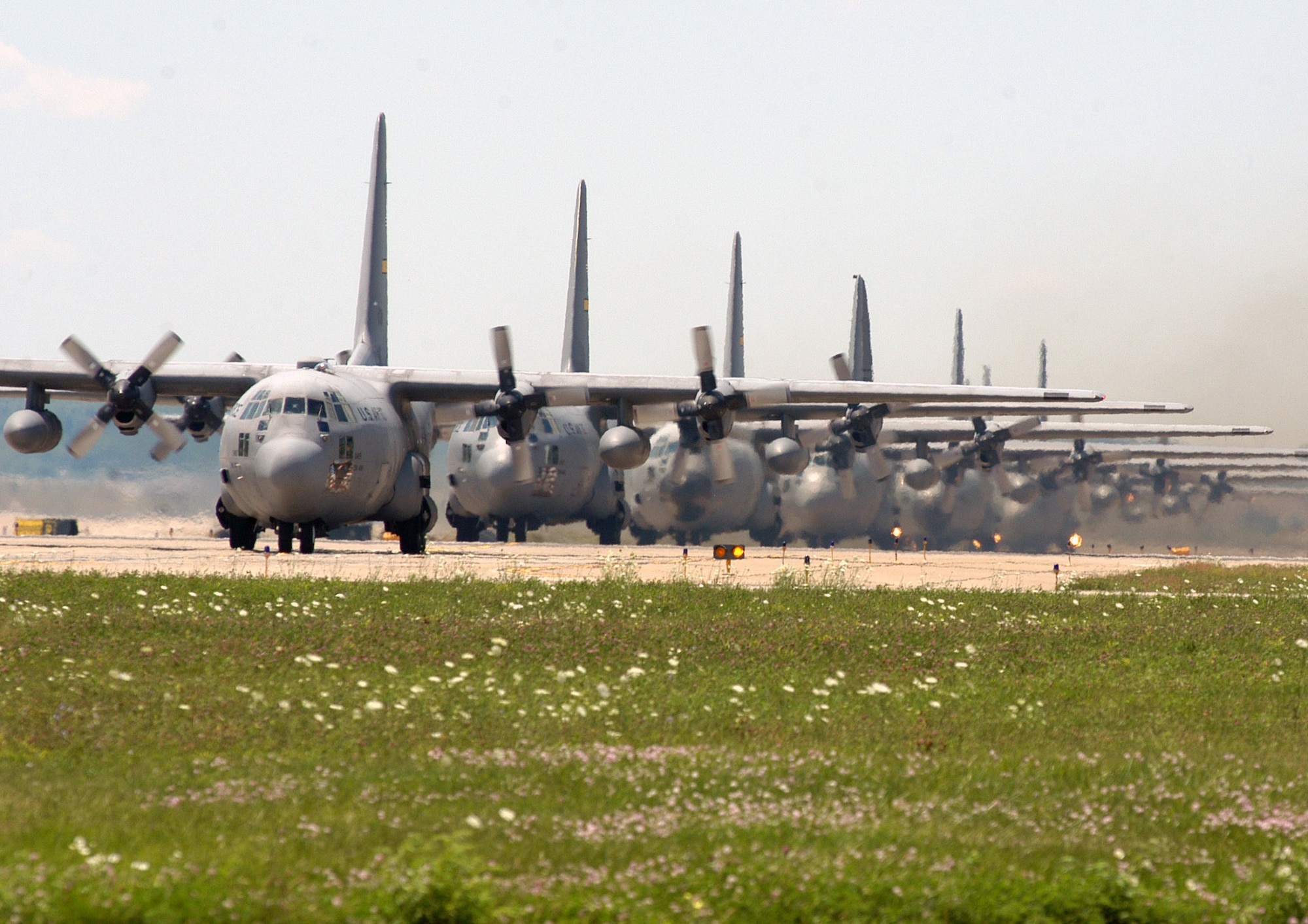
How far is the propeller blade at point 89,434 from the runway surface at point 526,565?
2769 millimetres

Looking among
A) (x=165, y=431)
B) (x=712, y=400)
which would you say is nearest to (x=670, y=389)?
(x=712, y=400)

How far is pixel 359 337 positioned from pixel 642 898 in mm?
36985

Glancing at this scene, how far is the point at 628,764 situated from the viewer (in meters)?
10.5

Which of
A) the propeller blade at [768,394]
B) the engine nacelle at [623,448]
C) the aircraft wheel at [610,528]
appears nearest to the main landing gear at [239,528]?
the engine nacelle at [623,448]

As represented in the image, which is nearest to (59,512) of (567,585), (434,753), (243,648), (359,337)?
(359,337)

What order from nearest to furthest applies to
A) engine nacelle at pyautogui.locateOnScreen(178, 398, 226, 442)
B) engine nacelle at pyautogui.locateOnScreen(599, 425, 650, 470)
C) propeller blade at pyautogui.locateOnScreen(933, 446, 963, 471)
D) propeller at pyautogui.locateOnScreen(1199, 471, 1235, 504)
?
engine nacelle at pyautogui.locateOnScreen(599, 425, 650, 470) → engine nacelle at pyautogui.locateOnScreen(178, 398, 226, 442) → propeller blade at pyautogui.locateOnScreen(933, 446, 963, 471) → propeller at pyautogui.locateOnScreen(1199, 471, 1235, 504)

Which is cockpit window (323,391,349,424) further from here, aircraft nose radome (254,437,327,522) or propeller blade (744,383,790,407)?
propeller blade (744,383,790,407)

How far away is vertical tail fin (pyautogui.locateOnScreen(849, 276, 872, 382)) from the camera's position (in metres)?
66.2

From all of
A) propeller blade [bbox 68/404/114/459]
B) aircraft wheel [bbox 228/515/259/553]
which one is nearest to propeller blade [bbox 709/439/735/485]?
aircraft wheel [bbox 228/515/259/553]

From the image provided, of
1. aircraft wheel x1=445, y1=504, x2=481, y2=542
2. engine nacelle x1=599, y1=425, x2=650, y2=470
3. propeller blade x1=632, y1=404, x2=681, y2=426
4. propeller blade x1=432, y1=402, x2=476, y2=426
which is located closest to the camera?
engine nacelle x1=599, y1=425, x2=650, y2=470

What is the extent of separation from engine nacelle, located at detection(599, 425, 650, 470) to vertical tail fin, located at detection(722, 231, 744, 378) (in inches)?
1075

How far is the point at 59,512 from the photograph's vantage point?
244 ft

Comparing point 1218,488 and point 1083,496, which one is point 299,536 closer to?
point 1083,496

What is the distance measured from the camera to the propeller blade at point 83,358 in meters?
37.2
